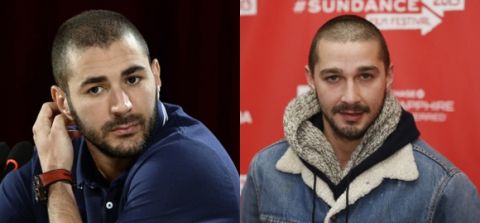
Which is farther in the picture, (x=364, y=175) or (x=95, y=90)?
(x=95, y=90)

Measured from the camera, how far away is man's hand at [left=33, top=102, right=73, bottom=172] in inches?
85.6

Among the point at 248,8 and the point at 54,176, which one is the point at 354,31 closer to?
the point at 248,8

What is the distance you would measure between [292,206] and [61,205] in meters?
0.76

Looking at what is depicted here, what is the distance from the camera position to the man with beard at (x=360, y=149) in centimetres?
154

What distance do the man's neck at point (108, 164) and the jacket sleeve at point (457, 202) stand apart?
41.0 inches

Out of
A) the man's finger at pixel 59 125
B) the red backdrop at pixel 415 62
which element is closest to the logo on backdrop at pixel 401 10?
the red backdrop at pixel 415 62

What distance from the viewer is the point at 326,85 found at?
5.19ft

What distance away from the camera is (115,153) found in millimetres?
2121

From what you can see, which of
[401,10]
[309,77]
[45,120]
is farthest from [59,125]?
[401,10]

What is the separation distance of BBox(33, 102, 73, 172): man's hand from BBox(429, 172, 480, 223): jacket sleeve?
117 centimetres

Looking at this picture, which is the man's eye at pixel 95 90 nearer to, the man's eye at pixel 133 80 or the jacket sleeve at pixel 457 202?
the man's eye at pixel 133 80

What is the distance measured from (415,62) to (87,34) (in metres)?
1.02

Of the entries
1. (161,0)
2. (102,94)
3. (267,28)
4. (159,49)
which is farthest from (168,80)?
(267,28)

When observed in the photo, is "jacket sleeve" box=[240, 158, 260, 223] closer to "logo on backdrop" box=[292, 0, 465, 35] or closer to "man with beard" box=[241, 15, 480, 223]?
"man with beard" box=[241, 15, 480, 223]
